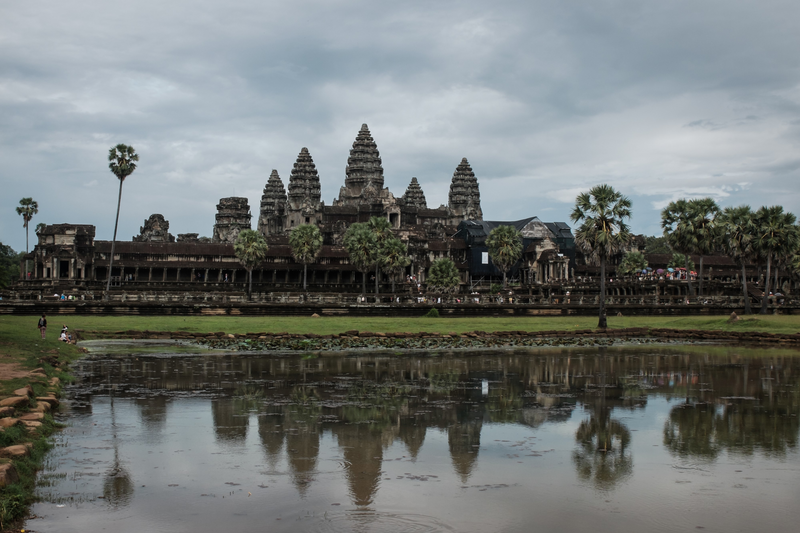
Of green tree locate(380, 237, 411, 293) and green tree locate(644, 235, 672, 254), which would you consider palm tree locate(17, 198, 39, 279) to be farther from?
green tree locate(644, 235, 672, 254)

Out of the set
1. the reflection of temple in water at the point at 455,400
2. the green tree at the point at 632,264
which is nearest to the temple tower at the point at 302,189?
the green tree at the point at 632,264

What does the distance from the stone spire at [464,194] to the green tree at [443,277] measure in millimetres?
51604

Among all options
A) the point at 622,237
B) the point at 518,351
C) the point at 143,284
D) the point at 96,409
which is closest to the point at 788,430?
the point at 96,409

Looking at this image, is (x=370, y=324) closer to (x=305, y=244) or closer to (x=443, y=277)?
(x=305, y=244)

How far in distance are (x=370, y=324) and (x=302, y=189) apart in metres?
85.7

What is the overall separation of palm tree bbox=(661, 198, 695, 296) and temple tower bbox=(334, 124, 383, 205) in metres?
66.7

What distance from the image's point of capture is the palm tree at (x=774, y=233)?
52406mm

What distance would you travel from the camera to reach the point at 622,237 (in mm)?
44656

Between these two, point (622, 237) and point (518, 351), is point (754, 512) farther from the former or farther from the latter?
point (622, 237)

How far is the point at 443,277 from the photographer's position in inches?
3469

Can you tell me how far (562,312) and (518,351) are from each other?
25.1m

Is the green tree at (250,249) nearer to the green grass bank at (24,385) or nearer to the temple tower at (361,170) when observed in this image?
the green grass bank at (24,385)

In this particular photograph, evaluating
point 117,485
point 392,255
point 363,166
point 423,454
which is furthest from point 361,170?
point 117,485

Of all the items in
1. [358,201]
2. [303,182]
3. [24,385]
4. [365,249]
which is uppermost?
[303,182]
